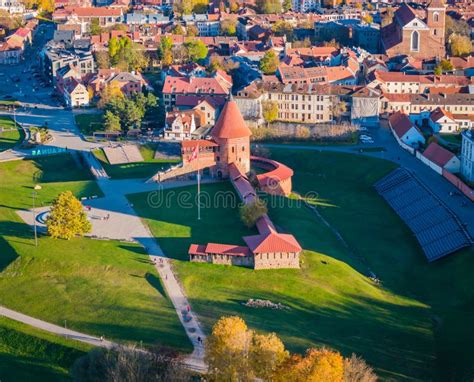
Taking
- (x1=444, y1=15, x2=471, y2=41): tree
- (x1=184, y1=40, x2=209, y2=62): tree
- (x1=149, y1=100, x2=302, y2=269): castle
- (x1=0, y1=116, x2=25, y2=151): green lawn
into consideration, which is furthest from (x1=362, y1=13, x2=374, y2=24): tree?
(x1=149, y1=100, x2=302, y2=269): castle

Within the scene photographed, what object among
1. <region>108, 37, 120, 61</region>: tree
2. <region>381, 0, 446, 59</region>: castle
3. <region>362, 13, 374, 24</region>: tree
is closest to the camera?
<region>381, 0, 446, 59</region>: castle

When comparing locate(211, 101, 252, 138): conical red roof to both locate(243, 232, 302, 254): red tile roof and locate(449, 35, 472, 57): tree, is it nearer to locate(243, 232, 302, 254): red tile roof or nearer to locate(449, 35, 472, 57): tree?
locate(243, 232, 302, 254): red tile roof

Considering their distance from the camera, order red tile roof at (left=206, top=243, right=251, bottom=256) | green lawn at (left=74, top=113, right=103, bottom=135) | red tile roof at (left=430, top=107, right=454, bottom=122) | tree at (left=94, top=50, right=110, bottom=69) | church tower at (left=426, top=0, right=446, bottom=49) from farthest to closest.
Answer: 1. tree at (left=94, top=50, right=110, bottom=69)
2. church tower at (left=426, top=0, right=446, bottom=49)
3. green lawn at (left=74, top=113, right=103, bottom=135)
4. red tile roof at (left=430, top=107, right=454, bottom=122)
5. red tile roof at (left=206, top=243, right=251, bottom=256)

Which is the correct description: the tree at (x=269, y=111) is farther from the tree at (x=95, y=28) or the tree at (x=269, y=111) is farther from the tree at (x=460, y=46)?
the tree at (x=95, y=28)

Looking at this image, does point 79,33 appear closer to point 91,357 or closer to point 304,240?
point 304,240

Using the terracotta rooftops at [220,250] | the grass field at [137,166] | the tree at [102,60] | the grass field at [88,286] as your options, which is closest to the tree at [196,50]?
the tree at [102,60]

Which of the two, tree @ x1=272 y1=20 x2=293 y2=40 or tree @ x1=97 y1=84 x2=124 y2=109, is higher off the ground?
tree @ x1=272 y1=20 x2=293 y2=40

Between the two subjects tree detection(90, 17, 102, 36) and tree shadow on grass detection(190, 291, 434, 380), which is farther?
tree detection(90, 17, 102, 36)
